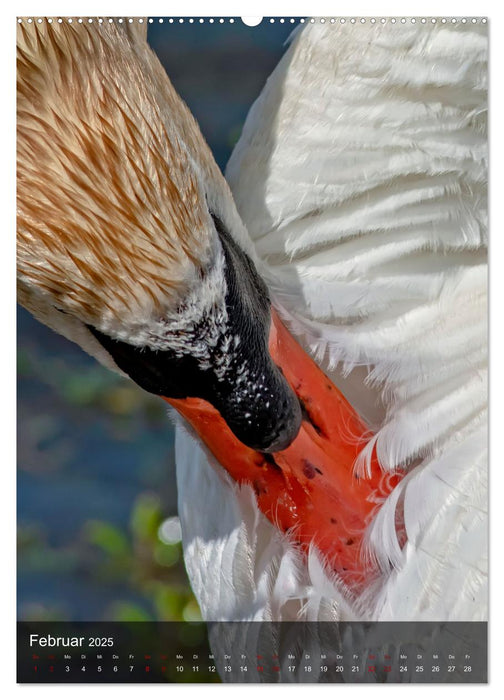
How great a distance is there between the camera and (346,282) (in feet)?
3.60

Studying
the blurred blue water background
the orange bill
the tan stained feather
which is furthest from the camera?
the blurred blue water background

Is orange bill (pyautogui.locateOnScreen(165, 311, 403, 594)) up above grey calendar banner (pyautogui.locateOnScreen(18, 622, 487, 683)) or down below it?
above

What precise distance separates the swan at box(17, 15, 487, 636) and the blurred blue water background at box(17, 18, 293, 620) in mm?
58

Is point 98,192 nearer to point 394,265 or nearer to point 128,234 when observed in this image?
point 128,234

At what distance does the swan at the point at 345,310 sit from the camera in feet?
3.11

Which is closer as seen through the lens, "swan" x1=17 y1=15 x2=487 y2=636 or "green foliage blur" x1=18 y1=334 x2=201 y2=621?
"swan" x1=17 y1=15 x2=487 y2=636

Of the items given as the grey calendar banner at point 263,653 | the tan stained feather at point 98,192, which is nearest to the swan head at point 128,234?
the tan stained feather at point 98,192

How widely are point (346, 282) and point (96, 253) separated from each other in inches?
13.7

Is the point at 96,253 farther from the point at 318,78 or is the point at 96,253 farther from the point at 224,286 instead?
the point at 318,78

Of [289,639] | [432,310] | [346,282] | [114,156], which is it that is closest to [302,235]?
[346,282]

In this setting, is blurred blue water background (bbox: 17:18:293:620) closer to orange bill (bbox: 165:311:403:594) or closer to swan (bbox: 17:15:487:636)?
swan (bbox: 17:15:487:636)

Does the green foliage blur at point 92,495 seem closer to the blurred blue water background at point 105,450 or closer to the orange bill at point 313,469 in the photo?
the blurred blue water background at point 105,450

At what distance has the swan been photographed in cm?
95

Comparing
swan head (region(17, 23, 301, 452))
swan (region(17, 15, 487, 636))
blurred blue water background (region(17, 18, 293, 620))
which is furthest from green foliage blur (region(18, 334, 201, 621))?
swan head (region(17, 23, 301, 452))
